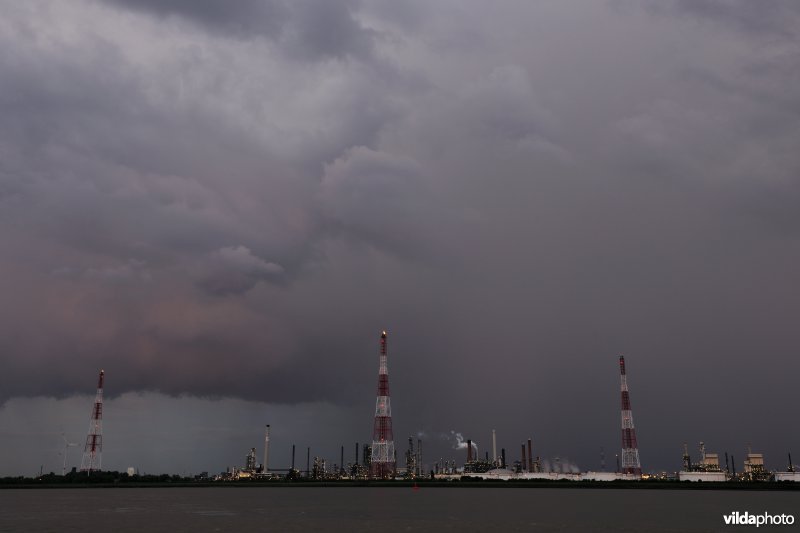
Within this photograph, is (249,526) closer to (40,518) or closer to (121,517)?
(121,517)

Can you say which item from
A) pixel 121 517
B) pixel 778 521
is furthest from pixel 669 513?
pixel 121 517

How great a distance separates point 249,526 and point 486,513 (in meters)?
44.7

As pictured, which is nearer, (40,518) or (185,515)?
(40,518)

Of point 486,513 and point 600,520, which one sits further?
point 486,513

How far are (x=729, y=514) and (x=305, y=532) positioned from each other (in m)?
76.0

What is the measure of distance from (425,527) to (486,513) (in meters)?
32.6

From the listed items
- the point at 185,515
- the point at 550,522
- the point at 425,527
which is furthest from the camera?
the point at 185,515

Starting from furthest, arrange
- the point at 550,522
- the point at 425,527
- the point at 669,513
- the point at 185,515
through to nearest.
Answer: the point at 669,513 < the point at 185,515 < the point at 550,522 < the point at 425,527

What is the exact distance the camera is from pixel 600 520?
319 feet

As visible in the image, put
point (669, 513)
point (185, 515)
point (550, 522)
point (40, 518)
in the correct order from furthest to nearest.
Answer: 1. point (669, 513)
2. point (185, 515)
3. point (40, 518)
4. point (550, 522)

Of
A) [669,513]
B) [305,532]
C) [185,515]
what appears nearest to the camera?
[305,532]

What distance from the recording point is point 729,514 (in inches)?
4427

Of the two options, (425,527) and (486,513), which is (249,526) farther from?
(486,513)

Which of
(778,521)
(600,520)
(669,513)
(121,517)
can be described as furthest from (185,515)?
(778,521)
